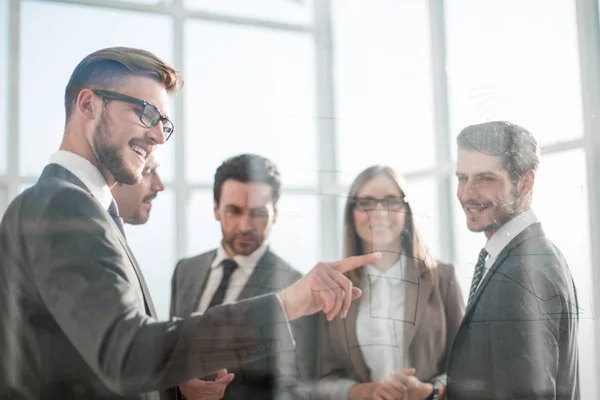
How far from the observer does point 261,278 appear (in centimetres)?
125

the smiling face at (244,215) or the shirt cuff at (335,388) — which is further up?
the smiling face at (244,215)

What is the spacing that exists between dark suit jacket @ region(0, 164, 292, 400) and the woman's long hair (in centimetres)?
38

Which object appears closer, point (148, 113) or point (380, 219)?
point (148, 113)

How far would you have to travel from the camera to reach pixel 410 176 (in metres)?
1.44

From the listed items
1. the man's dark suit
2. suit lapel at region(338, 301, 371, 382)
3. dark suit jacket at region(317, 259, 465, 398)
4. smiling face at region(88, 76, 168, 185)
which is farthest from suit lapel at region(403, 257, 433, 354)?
smiling face at region(88, 76, 168, 185)

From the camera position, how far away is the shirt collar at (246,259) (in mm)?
1234

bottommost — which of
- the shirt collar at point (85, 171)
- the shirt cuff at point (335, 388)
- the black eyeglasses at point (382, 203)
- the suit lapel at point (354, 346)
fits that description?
the shirt cuff at point (335, 388)

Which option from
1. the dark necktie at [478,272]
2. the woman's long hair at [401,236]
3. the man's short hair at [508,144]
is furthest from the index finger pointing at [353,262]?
the man's short hair at [508,144]

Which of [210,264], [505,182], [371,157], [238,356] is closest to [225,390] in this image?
[238,356]

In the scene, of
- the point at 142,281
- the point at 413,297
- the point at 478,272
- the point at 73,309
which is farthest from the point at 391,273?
the point at 73,309

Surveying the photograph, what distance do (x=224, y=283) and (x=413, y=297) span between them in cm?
43

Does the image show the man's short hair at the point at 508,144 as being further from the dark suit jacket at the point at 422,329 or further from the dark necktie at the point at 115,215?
the dark necktie at the point at 115,215

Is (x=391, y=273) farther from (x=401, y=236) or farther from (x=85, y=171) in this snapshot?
(x=85, y=171)

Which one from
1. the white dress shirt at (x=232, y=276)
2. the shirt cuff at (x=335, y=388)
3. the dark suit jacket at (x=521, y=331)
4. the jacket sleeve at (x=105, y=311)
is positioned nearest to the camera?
the jacket sleeve at (x=105, y=311)
